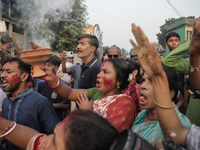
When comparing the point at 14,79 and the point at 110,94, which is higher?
the point at 14,79

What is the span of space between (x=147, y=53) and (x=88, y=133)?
26.4 inches

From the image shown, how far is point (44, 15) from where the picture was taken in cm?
1645

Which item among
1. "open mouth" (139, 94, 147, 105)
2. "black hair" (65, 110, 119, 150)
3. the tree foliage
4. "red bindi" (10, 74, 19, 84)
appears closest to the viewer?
"black hair" (65, 110, 119, 150)

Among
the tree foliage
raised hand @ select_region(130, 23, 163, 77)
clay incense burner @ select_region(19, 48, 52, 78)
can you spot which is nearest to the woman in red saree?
clay incense burner @ select_region(19, 48, 52, 78)

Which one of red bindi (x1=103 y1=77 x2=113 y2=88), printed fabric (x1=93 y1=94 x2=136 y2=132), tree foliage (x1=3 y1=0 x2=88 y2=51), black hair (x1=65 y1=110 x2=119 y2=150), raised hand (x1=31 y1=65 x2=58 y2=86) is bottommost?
printed fabric (x1=93 y1=94 x2=136 y2=132)

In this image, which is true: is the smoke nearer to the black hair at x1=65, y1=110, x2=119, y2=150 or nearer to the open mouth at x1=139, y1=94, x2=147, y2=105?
the open mouth at x1=139, y1=94, x2=147, y2=105

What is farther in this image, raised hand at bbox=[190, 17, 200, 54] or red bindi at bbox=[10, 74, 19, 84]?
red bindi at bbox=[10, 74, 19, 84]

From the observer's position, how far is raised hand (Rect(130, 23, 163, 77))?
1.10 metres

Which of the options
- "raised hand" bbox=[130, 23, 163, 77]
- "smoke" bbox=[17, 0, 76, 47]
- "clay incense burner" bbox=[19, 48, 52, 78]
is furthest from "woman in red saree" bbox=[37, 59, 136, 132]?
"smoke" bbox=[17, 0, 76, 47]

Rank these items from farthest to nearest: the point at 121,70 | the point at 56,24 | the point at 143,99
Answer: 1. the point at 56,24
2. the point at 121,70
3. the point at 143,99

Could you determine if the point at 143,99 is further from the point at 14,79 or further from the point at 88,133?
the point at 14,79

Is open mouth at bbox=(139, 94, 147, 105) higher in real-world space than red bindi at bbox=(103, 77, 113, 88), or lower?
lower

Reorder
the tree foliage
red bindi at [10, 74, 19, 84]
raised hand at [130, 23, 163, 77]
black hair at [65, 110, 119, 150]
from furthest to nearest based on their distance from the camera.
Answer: the tree foliage, red bindi at [10, 74, 19, 84], raised hand at [130, 23, 163, 77], black hair at [65, 110, 119, 150]

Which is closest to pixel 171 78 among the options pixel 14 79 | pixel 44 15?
pixel 14 79
